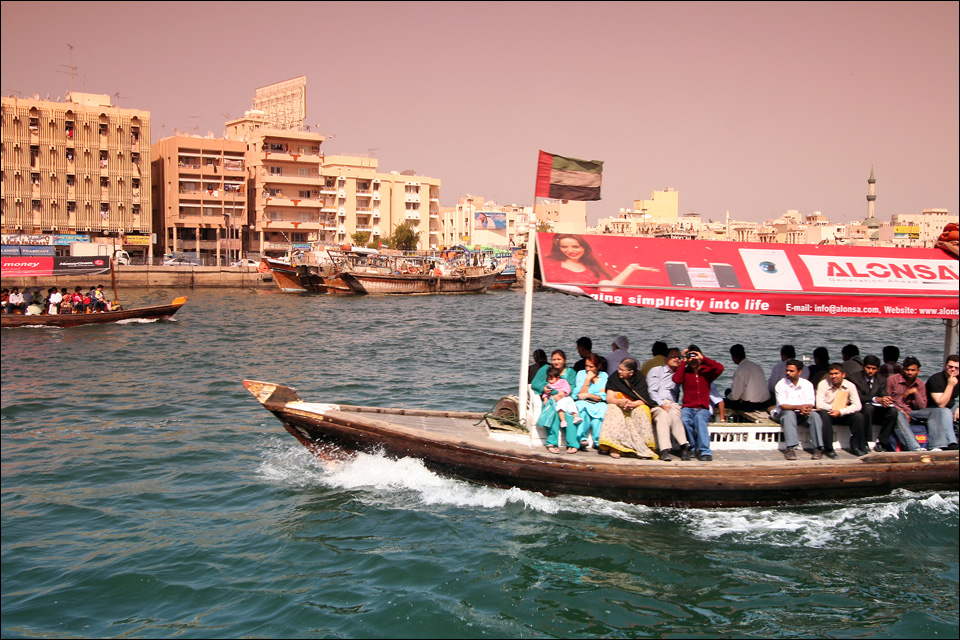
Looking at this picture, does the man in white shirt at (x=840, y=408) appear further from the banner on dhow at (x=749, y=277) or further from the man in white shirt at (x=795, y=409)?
the banner on dhow at (x=749, y=277)

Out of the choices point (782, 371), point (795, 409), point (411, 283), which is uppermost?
point (411, 283)

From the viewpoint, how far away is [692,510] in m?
9.59

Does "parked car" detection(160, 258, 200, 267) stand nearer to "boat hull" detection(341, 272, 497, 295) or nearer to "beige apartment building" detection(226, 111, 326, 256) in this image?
"beige apartment building" detection(226, 111, 326, 256)

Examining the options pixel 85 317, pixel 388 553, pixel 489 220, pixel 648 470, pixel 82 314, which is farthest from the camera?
pixel 489 220

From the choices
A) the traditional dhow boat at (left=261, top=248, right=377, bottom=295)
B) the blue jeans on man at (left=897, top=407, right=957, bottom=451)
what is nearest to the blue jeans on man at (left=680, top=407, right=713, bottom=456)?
the blue jeans on man at (left=897, top=407, right=957, bottom=451)

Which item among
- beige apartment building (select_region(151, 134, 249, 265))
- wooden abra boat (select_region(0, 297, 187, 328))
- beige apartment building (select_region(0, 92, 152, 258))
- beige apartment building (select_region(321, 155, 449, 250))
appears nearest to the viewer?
wooden abra boat (select_region(0, 297, 187, 328))

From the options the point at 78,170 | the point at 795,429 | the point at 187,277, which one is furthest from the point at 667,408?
the point at 78,170

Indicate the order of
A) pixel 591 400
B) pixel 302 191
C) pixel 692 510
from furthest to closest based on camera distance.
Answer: pixel 302 191 → pixel 591 400 → pixel 692 510

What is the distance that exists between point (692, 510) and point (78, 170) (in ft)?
209

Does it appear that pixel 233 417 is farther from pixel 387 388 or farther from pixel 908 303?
pixel 908 303

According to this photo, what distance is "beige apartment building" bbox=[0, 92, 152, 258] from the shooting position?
58.5m

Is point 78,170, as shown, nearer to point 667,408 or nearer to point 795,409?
point 667,408

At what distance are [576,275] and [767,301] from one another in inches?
96.8

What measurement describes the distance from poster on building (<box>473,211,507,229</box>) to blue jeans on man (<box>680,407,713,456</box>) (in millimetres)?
97685
